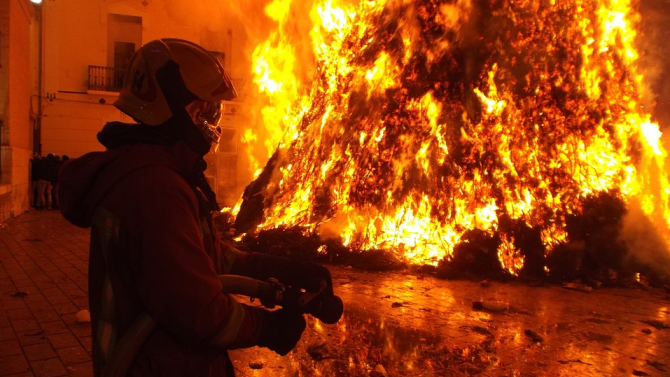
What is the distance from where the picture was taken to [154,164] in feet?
4.97

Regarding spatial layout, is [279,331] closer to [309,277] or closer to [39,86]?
[309,277]

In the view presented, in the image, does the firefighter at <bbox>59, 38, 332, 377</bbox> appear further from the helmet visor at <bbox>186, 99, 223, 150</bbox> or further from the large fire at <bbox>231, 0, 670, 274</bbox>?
the large fire at <bbox>231, 0, 670, 274</bbox>

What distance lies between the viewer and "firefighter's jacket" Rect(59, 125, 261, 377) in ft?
4.58

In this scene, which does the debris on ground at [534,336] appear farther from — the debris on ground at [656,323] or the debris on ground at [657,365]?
the debris on ground at [656,323]

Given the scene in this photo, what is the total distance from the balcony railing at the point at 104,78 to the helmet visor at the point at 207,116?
18.7 metres

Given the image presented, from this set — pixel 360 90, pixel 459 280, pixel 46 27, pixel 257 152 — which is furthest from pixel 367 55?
pixel 46 27

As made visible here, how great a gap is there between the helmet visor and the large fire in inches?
239

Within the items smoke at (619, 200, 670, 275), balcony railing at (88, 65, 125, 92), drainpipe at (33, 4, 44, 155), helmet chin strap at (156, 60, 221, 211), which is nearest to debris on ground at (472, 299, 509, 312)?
smoke at (619, 200, 670, 275)

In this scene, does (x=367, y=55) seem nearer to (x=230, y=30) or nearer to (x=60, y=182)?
(x=60, y=182)

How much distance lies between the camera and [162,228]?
1.40m

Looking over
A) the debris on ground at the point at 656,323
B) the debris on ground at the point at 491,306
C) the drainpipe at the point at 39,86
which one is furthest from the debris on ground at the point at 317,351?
the drainpipe at the point at 39,86

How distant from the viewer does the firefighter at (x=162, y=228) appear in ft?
4.60

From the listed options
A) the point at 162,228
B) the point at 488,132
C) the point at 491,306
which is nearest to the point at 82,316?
the point at 162,228

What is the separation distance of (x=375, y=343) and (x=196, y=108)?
3.15 meters
